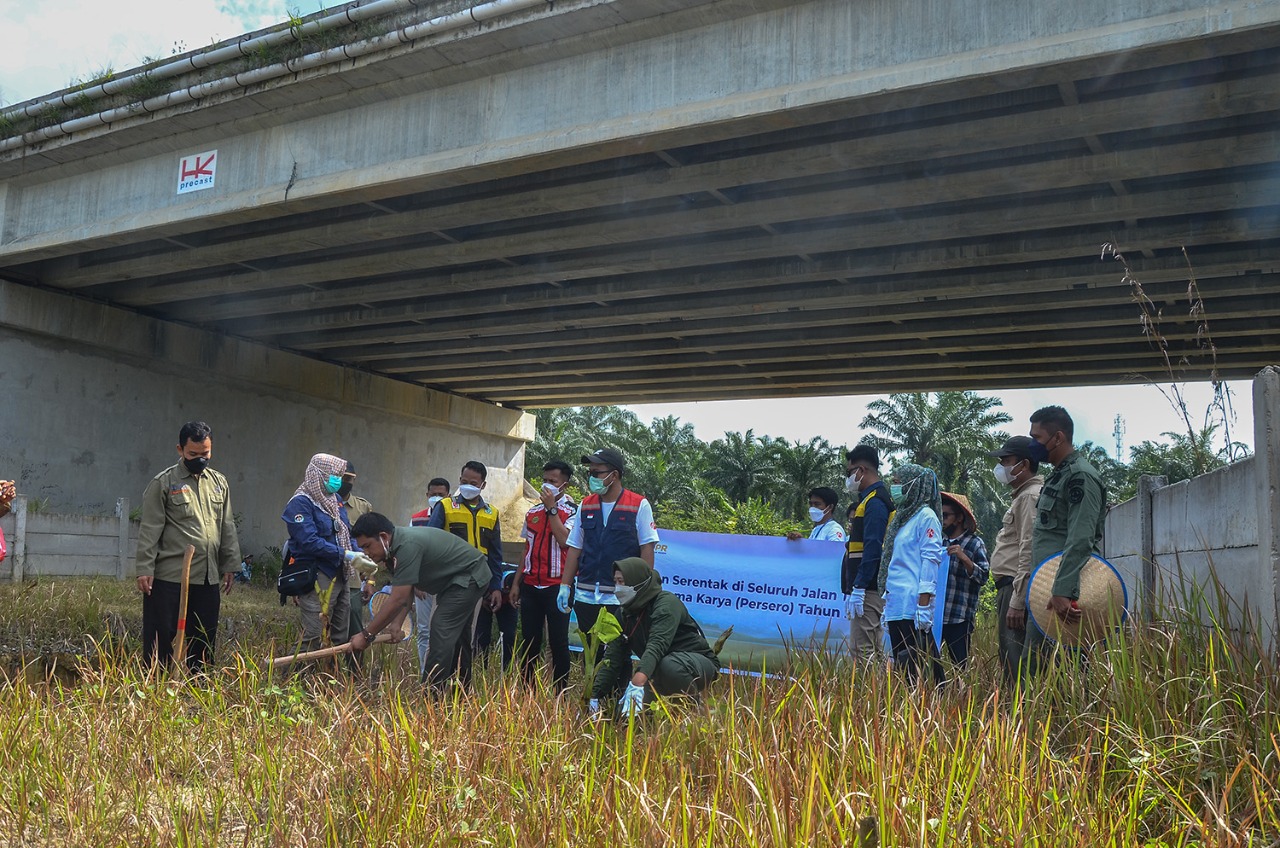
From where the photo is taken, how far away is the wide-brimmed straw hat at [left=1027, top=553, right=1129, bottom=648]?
517cm

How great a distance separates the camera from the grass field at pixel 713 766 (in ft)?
11.6

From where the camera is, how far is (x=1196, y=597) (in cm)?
466

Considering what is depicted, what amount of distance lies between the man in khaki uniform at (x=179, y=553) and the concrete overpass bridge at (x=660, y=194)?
555 centimetres

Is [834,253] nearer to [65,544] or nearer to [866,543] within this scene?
[866,543]

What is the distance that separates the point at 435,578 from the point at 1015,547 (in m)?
3.84

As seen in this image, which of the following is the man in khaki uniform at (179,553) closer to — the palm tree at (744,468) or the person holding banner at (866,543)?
the person holding banner at (866,543)

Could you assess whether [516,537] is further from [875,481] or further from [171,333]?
[875,481]

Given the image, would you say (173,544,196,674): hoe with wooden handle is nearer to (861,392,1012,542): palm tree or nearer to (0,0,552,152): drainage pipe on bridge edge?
(0,0,552,152): drainage pipe on bridge edge

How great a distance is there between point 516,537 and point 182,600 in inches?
787

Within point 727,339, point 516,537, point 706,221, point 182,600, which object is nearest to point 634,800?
point 182,600

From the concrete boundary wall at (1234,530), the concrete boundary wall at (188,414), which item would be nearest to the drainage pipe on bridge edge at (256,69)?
the concrete boundary wall at (188,414)

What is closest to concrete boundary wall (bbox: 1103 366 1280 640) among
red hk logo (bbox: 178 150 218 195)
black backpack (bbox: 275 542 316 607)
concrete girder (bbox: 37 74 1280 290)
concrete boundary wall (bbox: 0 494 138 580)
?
concrete girder (bbox: 37 74 1280 290)

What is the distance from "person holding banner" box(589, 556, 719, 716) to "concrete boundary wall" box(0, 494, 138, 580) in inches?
423

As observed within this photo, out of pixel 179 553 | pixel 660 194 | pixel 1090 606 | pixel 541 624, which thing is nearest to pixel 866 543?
pixel 1090 606
